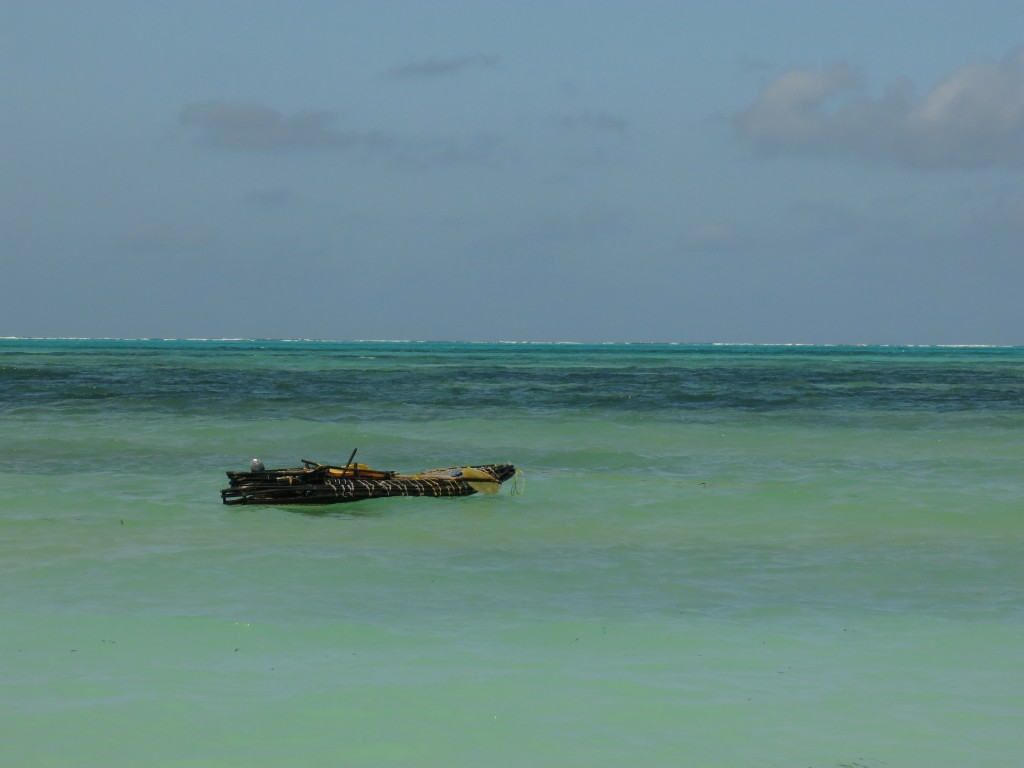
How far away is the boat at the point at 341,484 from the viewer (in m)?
18.3

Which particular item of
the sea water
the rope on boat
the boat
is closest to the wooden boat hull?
the boat

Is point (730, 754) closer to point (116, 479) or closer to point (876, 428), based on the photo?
point (116, 479)

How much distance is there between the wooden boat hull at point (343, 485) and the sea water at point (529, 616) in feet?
Answer: 0.91

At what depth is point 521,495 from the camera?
808 inches

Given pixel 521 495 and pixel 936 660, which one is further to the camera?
pixel 521 495

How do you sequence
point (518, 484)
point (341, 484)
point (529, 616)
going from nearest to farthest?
point (529, 616)
point (341, 484)
point (518, 484)

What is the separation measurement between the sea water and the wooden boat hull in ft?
0.91

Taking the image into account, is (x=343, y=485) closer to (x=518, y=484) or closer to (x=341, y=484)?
(x=341, y=484)

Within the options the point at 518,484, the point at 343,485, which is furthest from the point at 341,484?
the point at 518,484

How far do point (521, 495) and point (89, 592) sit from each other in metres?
9.91

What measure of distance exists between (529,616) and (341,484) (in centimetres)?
853

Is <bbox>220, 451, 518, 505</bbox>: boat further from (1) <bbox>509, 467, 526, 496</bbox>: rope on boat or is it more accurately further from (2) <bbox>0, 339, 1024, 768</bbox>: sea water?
(1) <bbox>509, 467, 526, 496</bbox>: rope on boat

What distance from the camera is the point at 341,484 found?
19000mm

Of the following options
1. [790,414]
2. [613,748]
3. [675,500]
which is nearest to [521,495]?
[675,500]
